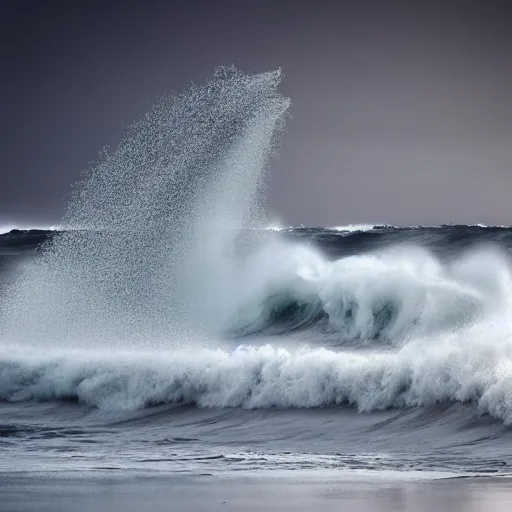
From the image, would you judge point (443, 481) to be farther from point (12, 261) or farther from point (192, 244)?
point (12, 261)

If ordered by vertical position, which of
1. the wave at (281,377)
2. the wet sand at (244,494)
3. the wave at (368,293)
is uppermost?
the wave at (368,293)

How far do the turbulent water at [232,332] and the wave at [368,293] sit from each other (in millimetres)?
61

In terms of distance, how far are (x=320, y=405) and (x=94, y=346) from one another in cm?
874

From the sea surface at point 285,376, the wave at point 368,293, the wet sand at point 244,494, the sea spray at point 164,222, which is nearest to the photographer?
the wet sand at point 244,494

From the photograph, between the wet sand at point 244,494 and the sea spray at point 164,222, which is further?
the sea spray at point 164,222

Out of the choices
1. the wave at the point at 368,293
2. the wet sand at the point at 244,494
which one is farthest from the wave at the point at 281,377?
the wet sand at the point at 244,494

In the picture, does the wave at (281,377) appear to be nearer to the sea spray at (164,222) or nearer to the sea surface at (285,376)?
the sea surface at (285,376)

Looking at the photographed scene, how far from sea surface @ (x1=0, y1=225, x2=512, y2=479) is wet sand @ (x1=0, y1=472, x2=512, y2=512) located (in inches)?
28.4

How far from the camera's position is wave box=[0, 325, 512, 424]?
58.7ft

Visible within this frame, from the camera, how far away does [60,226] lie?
100 feet

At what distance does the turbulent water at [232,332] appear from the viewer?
16.5m

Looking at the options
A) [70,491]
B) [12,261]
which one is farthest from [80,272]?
[70,491]

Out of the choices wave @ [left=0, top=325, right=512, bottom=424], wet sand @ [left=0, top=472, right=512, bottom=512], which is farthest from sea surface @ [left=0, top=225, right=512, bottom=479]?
wet sand @ [left=0, top=472, right=512, bottom=512]

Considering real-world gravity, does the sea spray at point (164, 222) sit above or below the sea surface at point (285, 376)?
above
